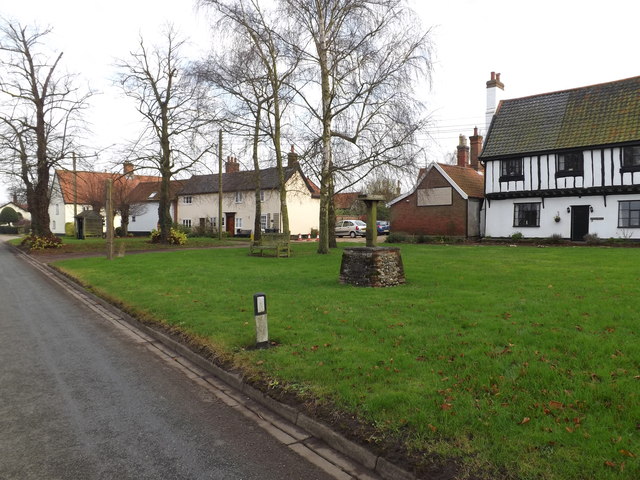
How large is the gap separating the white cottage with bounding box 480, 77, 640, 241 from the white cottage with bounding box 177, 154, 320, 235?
17200 mm

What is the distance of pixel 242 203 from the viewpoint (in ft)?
149

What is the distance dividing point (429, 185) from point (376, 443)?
29590 millimetres

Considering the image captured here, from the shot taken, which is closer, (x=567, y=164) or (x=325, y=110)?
(x=325, y=110)

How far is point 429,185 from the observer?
3178 cm

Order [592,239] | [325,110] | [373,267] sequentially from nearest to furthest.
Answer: [373,267], [325,110], [592,239]

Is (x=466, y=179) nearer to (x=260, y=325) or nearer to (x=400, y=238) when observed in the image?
(x=400, y=238)

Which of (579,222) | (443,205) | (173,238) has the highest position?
(443,205)

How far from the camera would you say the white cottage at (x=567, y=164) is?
23.7 m

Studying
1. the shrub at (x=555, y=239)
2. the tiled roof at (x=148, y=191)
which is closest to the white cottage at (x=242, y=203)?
the tiled roof at (x=148, y=191)

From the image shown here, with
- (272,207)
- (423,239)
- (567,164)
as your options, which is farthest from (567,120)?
(272,207)

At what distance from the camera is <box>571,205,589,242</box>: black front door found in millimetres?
25172

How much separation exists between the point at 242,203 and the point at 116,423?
1645 inches

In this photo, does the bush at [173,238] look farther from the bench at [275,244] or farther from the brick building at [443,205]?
the brick building at [443,205]

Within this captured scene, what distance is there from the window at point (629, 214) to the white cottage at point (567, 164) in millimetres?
44
